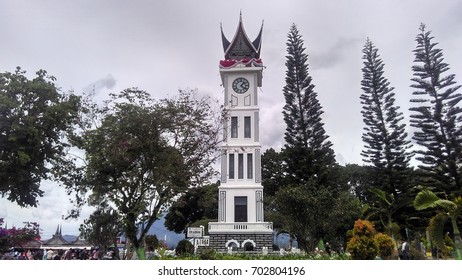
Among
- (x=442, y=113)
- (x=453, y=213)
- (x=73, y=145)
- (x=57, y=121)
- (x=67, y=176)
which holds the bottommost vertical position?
(x=453, y=213)

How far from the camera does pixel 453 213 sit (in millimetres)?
12992

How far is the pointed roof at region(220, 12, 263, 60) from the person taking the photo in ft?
87.0

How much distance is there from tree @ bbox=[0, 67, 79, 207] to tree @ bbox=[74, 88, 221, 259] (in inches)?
111

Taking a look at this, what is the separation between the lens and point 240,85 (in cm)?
2542

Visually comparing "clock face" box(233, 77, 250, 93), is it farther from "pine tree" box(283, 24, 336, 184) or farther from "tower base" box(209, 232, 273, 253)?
"tower base" box(209, 232, 273, 253)

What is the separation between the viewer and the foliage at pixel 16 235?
13.2 meters

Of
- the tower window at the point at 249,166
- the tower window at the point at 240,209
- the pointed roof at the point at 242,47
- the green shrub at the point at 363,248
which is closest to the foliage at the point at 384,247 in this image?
the green shrub at the point at 363,248

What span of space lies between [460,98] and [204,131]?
41.1ft

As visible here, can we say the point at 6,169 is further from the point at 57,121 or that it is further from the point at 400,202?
the point at 400,202

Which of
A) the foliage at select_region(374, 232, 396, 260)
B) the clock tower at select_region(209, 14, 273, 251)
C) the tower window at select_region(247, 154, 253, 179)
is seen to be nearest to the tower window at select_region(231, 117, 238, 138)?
the clock tower at select_region(209, 14, 273, 251)

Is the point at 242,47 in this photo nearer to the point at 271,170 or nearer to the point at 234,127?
the point at 234,127

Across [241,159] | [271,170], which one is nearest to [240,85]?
[241,159]

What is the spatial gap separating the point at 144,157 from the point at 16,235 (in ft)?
17.0
